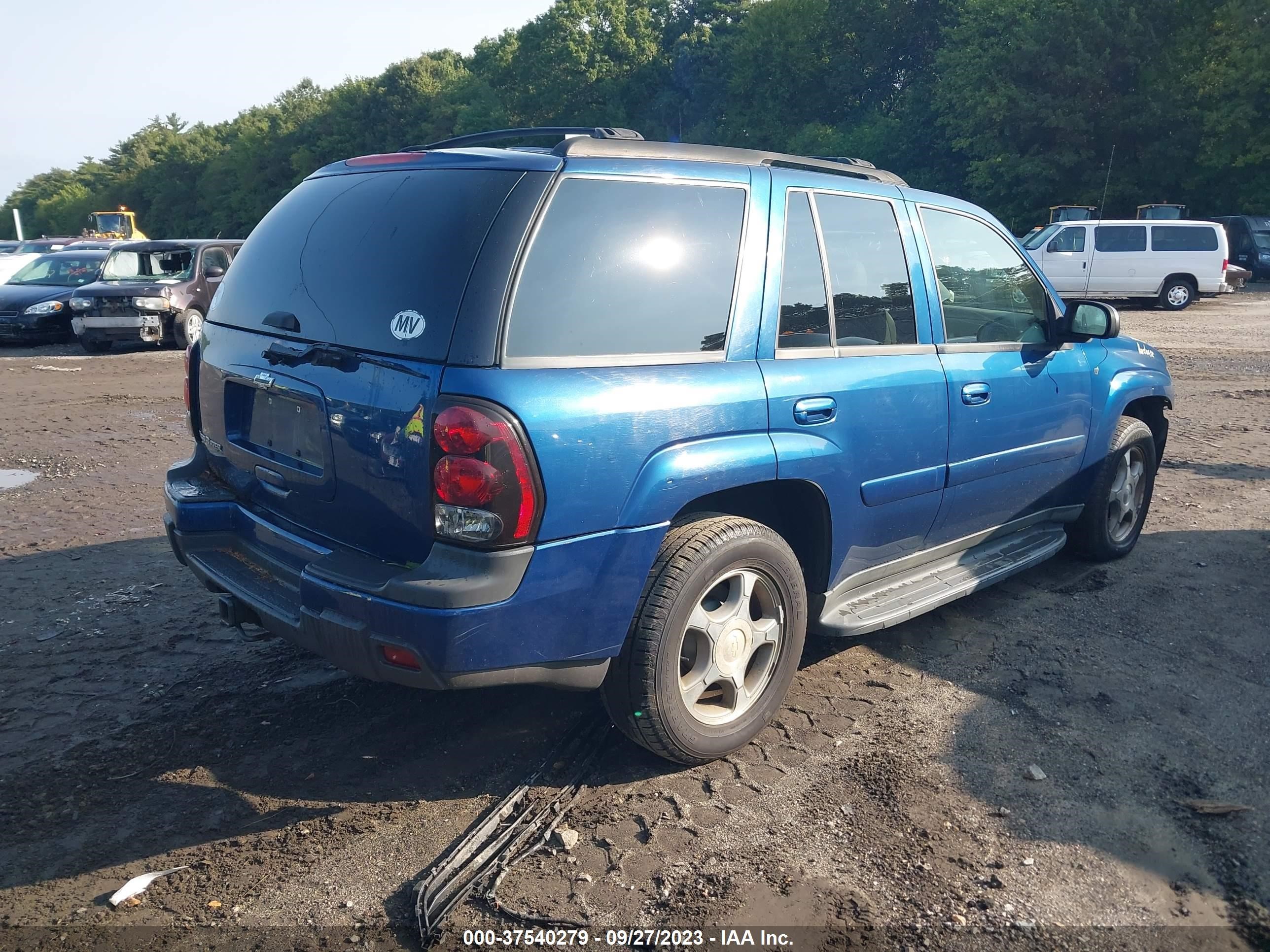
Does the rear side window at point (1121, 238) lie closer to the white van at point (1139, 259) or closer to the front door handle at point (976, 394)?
the white van at point (1139, 259)

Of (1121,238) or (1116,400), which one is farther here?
(1121,238)

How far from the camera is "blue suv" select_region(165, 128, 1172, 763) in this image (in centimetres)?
278

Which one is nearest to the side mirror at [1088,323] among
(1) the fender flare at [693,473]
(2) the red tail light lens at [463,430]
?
(1) the fender flare at [693,473]

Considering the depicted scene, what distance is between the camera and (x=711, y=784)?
3256 mm

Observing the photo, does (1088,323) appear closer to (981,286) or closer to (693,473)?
(981,286)

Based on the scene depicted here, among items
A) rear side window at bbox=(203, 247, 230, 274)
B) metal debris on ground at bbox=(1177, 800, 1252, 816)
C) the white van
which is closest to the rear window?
metal debris on ground at bbox=(1177, 800, 1252, 816)

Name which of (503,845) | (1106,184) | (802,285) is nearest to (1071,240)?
(1106,184)

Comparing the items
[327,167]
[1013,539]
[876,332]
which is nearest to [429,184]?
[327,167]

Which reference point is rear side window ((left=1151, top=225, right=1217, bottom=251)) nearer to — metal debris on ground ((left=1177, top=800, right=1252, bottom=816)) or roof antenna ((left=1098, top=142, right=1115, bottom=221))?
roof antenna ((left=1098, top=142, right=1115, bottom=221))

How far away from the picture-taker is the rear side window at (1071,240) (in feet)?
70.7

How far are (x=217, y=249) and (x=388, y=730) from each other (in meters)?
14.5

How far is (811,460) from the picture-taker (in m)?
3.43

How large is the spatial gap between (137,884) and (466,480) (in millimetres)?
1402

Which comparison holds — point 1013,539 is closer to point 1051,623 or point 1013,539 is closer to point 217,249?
point 1051,623
